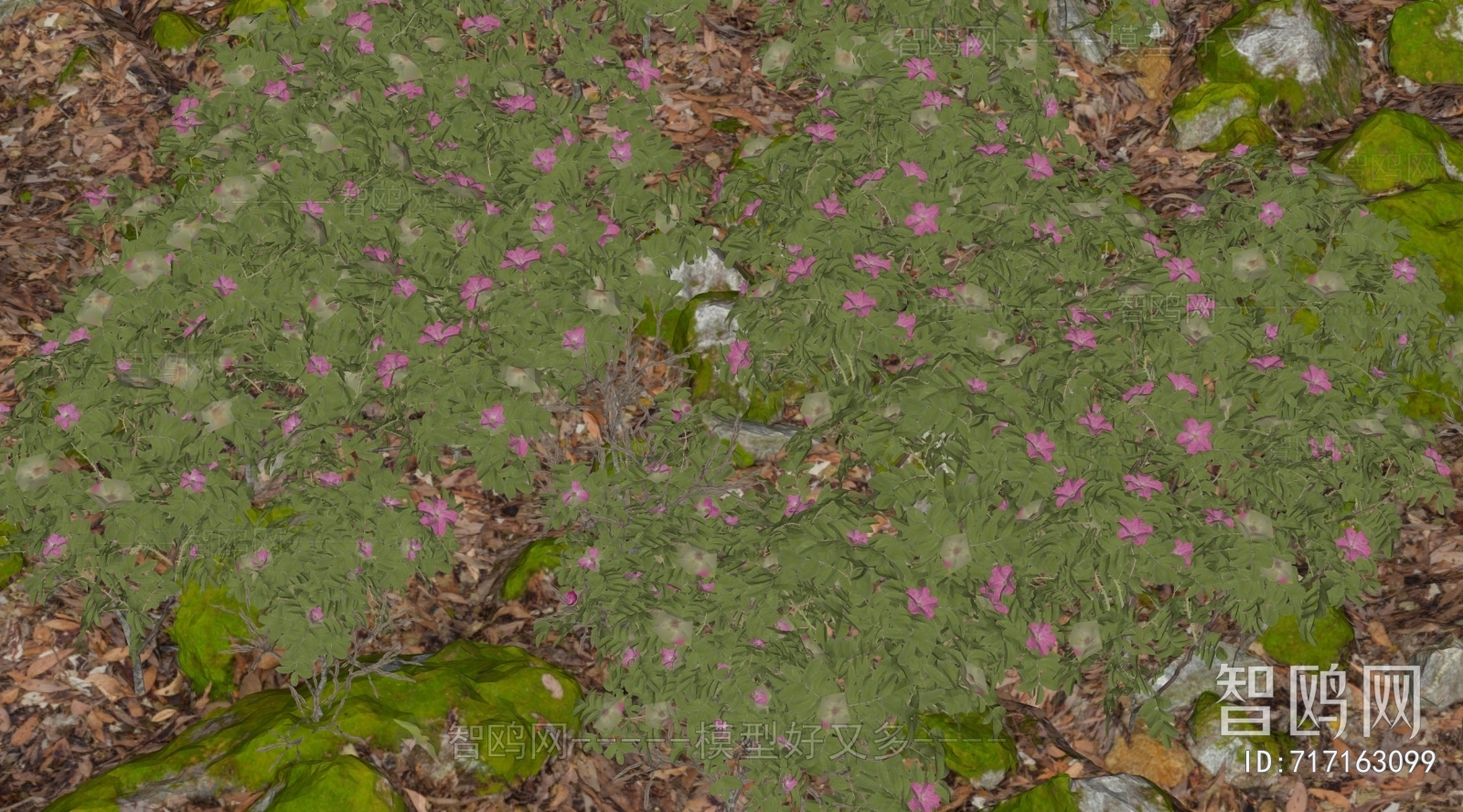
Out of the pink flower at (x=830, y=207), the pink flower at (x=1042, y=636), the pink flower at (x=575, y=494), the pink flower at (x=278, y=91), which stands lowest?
the pink flower at (x=1042, y=636)

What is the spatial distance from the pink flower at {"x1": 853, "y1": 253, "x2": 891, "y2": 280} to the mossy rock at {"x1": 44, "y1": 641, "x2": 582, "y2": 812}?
2.31 metres

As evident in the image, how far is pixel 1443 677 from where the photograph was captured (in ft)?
18.6

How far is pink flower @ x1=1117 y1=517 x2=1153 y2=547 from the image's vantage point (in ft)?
13.9

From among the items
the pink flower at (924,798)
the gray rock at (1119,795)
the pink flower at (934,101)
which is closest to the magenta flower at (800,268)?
the pink flower at (934,101)

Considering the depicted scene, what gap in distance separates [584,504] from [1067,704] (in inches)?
105

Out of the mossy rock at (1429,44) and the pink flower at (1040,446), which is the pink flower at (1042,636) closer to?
the pink flower at (1040,446)

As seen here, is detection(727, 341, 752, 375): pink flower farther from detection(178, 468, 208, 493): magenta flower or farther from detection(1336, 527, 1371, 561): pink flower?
detection(1336, 527, 1371, 561): pink flower

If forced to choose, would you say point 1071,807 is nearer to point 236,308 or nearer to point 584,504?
point 584,504

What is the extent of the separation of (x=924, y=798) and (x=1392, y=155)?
17.4 ft

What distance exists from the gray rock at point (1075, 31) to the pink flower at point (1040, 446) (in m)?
5.26

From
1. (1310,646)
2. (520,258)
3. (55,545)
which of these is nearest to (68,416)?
(55,545)

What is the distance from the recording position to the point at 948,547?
4070mm

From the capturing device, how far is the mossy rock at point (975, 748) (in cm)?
527

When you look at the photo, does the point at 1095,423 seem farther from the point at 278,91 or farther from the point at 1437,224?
the point at 1437,224
